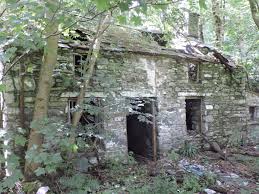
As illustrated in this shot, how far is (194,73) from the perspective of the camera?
9633mm

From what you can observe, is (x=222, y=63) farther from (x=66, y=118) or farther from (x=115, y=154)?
(x=66, y=118)

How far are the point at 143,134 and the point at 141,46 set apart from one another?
258cm

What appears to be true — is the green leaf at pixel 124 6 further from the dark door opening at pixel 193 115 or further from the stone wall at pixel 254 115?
the stone wall at pixel 254 115

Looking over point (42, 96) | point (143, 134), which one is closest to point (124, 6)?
point (42, 96)

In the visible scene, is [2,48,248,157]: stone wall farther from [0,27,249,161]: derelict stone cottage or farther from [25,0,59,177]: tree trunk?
[25,0,59,177]: tree trunk

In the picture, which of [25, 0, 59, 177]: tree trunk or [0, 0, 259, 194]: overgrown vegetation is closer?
[0, 0, 259, 194]: overgrown vegetation

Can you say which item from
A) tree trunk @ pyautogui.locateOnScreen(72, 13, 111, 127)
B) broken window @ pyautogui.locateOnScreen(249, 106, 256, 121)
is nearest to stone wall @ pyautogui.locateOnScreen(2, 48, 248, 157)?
tree trunk @ pyautogui.locateOnScreen(72, 13, 111, 127)

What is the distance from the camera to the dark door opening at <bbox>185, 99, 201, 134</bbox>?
968cm

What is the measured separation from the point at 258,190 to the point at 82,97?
3945 mm

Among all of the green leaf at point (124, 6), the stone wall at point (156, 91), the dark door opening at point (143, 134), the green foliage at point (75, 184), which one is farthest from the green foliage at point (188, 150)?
the green leaf at point (124, 6)

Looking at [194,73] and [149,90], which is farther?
[194,73]

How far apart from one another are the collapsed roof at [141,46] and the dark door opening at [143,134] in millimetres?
1450

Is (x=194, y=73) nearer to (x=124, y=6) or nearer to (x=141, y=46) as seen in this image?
(x=141, y=46)

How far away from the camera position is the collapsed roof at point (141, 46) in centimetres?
727
